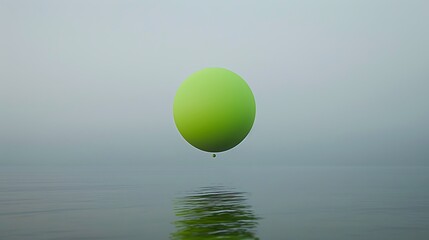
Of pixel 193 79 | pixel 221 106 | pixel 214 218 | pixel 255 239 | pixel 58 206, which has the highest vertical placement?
pixel 193 79

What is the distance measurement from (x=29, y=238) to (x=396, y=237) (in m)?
8.56

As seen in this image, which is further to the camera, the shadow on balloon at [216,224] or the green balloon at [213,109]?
the green balloon at [213,109]

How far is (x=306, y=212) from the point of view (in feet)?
49.7

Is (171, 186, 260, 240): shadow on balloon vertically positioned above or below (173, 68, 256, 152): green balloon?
below

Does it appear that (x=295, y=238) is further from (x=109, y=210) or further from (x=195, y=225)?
(x=109, y=210)

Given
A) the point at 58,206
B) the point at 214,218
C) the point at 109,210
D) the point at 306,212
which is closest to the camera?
the point at 214,218

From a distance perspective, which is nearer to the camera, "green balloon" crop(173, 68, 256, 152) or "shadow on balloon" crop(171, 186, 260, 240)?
"shadow on balloon" crop(171, 186, 260, 240)

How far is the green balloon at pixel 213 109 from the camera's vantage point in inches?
428

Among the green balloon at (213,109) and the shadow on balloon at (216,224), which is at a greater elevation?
the green balloon at (213,109)

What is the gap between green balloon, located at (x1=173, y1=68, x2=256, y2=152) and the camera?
35.6 feet

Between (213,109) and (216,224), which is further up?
(213,109)

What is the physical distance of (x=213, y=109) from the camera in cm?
1081

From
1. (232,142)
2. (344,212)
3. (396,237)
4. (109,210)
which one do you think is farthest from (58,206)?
(396,237)

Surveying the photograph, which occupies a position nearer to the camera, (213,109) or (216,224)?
(213,109)
